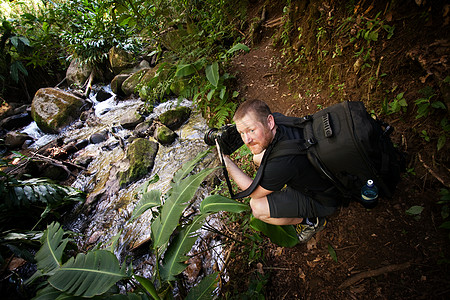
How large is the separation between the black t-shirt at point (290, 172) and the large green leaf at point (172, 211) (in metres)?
0.70

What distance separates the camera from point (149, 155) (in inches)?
200

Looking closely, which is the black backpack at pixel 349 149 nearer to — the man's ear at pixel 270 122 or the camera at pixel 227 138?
the man's ear at pixel 270 122

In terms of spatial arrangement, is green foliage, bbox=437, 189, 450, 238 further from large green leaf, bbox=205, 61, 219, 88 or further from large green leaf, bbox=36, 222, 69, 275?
large green leaf, bbox=36, 222, 69, 275

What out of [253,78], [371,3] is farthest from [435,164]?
[253,78]

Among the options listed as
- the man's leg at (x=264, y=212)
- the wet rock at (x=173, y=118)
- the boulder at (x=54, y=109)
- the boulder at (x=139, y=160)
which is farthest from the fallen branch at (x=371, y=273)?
the boulder at (x=54, y=109)

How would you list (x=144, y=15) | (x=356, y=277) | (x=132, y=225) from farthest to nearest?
(x=144, y=15), (x=132, y=225), (x=356, y=277)

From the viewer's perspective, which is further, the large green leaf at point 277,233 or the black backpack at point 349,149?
the large green leaf at point 277,233

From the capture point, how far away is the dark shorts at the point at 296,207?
6.66ft

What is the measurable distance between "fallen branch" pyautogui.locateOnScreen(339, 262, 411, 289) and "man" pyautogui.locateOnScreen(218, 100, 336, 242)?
1.63 ft

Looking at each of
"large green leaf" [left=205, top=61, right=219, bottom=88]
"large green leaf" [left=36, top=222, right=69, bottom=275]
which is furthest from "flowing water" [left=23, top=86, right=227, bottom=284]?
"large green leaf" [left=205, top=61, right=219, bottom=88]

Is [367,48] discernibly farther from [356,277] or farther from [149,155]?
[149,155]

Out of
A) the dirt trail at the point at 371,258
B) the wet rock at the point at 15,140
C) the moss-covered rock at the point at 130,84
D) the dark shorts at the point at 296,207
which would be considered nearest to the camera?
the dirt trail at the point at 371,258

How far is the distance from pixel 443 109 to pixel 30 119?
50.3 feet

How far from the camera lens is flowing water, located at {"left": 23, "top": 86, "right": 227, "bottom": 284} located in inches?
121
